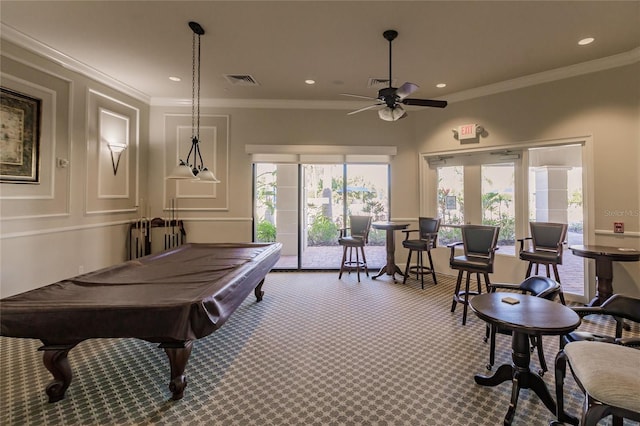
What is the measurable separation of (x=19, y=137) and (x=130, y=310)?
9.92 ft

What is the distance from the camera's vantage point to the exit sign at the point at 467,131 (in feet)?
15.8

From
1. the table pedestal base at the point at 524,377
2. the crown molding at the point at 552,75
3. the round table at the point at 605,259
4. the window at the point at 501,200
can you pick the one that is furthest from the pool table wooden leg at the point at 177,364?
the crown molding at the point at 552,75

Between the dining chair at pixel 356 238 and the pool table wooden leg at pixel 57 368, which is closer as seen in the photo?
the pool table wooden leg at pixel 57 368

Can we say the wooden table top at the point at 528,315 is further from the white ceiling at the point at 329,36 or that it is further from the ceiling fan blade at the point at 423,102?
the white ceiling at the point at 329,36

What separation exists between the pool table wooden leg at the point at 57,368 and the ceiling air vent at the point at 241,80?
3.75 m

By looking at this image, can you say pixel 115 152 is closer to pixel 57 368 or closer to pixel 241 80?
pixel 241 80

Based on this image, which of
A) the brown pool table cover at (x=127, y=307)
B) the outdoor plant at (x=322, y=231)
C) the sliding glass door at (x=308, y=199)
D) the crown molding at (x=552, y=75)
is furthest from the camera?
the outdoor plant at (x=322, y=231)

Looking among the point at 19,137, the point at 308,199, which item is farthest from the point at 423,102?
the point at 19,137

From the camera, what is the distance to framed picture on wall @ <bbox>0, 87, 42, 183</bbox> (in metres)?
3.09

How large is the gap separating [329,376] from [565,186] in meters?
5.47

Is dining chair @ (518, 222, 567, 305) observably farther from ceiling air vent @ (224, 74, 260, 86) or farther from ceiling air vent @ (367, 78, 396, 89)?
ceiling air vent @ (224, 74, 260, 86)

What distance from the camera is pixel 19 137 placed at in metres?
3.23

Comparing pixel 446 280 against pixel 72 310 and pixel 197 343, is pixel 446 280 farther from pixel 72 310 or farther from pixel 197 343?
pixel 72 310

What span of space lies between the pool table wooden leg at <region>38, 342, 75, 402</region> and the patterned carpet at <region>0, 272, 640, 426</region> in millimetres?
68
